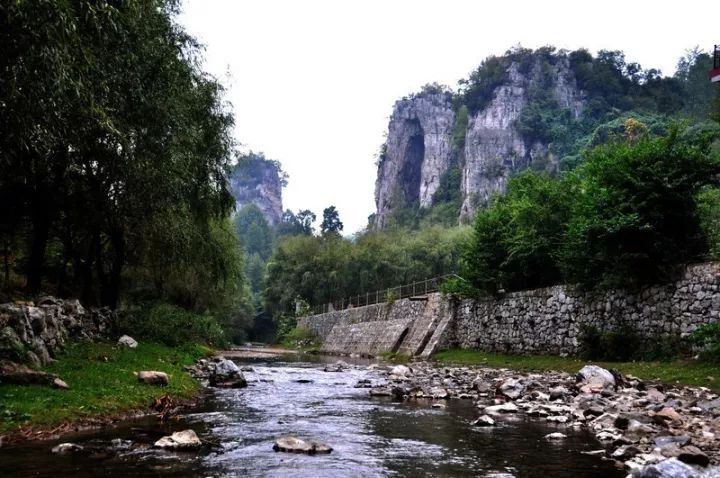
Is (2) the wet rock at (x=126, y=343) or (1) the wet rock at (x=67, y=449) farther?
(2) the wet rock at (x=126, y=343)

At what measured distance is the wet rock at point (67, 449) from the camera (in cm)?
680

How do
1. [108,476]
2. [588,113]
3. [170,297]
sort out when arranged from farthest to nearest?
[588,113], [170,297], [108,476]

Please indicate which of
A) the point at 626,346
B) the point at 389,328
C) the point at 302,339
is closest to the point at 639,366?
the point at 626,346

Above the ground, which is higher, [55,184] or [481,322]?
[55,184]

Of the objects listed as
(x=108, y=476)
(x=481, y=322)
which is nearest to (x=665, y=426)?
(x=108, y=476)

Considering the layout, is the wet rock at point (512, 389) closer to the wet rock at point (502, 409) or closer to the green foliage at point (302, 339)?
the wet rock at point (502, 409)

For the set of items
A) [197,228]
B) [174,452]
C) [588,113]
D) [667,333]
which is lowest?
[174,452]

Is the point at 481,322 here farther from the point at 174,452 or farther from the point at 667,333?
the point at 174,452

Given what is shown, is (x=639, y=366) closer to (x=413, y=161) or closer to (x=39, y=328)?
→ (x=39, y=328)

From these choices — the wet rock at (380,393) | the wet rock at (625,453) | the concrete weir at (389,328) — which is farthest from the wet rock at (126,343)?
the concrete weir at (389,328)

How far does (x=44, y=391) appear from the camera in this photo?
9141 mm

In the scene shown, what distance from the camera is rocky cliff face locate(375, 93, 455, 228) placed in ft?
489

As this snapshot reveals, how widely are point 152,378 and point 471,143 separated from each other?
131 meters

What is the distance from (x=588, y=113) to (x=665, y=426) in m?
127
